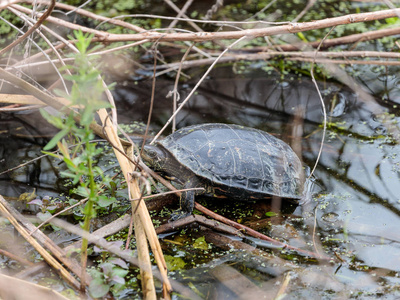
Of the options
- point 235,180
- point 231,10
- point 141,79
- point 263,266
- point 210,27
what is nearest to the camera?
point 263,266

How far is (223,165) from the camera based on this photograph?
2.93 meters

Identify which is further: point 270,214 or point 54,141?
point 270,214

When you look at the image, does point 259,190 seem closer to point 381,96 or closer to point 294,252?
point 294,252

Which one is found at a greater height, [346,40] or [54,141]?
[346,40]

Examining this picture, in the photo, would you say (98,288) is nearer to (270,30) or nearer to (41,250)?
A: (41,250)

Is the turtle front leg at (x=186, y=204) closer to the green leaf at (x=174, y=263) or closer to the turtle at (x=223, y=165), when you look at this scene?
the turtle at (x=223, y=165)

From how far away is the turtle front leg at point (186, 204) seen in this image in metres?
2.86

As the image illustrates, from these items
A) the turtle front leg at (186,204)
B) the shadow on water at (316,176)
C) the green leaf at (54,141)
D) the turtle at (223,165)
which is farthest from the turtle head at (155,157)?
the green leaf at (54,141)

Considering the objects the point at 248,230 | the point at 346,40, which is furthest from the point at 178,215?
the point at 346,40

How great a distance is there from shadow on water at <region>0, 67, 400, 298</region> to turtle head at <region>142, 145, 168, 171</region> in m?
0.55

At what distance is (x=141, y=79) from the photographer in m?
5.07

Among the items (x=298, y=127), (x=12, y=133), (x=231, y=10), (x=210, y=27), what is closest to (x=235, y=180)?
(x=298, y=127)

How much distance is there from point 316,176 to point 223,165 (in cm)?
94

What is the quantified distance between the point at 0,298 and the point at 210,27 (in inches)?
179
